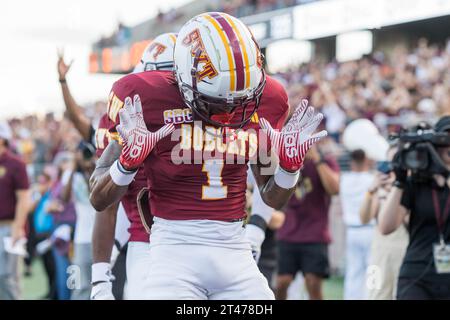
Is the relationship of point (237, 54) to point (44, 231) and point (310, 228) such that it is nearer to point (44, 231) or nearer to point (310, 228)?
point (310, 228)

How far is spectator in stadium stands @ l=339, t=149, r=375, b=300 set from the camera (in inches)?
281

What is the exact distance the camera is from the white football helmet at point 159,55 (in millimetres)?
4496

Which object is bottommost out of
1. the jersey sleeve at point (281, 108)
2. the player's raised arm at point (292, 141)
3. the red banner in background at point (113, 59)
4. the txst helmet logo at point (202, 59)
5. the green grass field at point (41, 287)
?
the green grass field at point (41, 287)

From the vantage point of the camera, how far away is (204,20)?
3312 millimetres

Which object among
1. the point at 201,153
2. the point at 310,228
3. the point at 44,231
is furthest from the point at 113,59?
the point at 201,153

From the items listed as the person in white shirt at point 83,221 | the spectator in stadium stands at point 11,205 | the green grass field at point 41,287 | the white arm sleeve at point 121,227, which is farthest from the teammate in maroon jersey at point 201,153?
the green grass field at point 41,287

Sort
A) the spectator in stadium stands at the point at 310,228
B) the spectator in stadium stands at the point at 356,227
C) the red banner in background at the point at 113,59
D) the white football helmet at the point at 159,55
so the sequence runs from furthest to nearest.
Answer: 1. the red banner in background at the point at 113,59
2. the spectator in stadium stands at the point at 310,228
3. the spectator in stadium stands at the point at 356,227
4. the white football helmet at the point at 159,55

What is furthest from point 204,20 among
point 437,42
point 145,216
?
point 437,42

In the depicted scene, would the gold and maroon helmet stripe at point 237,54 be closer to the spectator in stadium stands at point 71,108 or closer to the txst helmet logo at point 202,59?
the txst helmet logo at point 202,59

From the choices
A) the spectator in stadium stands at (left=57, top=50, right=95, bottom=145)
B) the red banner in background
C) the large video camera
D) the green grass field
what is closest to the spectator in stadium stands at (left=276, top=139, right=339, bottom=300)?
the green grass field

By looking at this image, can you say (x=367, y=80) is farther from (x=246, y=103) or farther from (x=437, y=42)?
(x=246, y=103)

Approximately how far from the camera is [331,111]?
13039 mm

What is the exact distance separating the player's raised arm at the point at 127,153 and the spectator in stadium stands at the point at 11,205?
14.7 ft

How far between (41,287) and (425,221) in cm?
680
